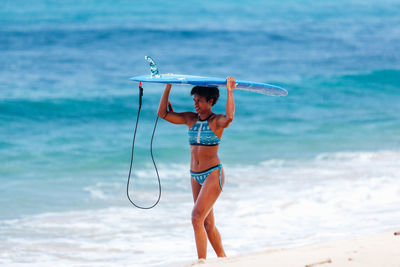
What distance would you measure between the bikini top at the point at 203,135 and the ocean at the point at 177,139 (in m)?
1.57

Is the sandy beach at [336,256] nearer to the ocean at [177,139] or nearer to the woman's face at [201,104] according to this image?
the woman's face at [201,104]

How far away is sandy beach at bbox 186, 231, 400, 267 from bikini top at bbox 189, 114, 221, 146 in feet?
2.94

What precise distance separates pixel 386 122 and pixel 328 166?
180 inches

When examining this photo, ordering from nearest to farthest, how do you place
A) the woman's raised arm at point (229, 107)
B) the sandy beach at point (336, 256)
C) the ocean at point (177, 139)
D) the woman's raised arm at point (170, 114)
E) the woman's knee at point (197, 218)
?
1. the sandy beach at point (336, 256)
2. the woman's raised arm at point (229, 107)
3. the woman's knee at point (197, 218)
4. the woman's raised arm at point (170, 114)
5. the ocean at point (177, 139)

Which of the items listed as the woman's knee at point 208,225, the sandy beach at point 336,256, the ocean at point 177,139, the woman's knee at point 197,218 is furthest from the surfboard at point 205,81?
the ocean at point 177,139

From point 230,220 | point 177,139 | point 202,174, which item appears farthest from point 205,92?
point 177,139

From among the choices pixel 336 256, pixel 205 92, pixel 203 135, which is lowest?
pixel 336 256

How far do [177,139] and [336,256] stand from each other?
8.72 meters

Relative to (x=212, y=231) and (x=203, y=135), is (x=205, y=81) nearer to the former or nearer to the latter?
(x=203, y=135)

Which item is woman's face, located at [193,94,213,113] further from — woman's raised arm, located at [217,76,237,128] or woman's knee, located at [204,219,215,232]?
woman's knee, located at [204,219,215,232]

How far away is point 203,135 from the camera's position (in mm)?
5090

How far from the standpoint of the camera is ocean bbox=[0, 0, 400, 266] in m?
7.51

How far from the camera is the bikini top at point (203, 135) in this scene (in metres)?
5.08

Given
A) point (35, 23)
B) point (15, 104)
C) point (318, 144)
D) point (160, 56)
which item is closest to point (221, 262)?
point (318, 144)
